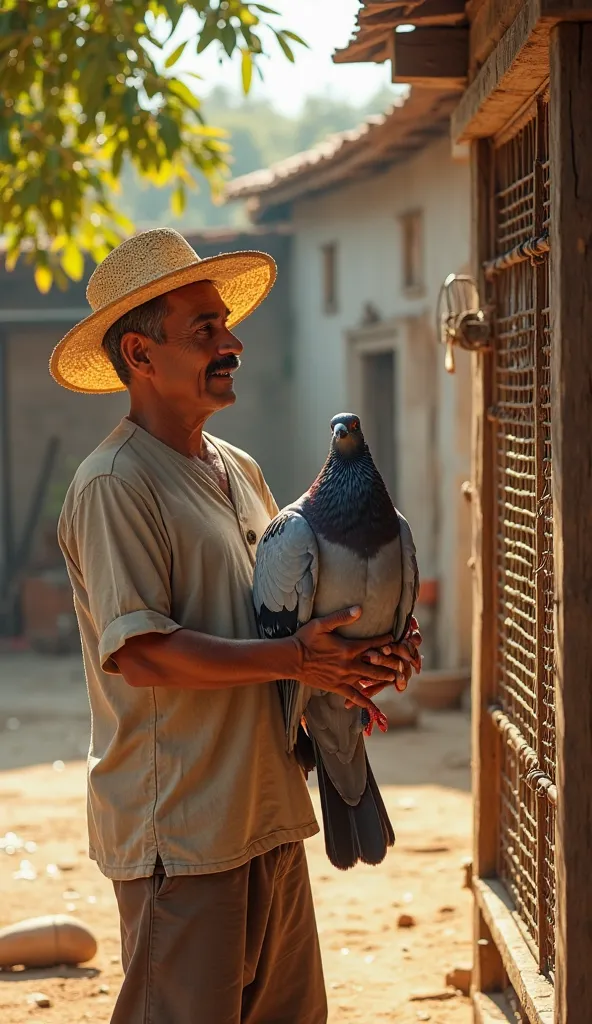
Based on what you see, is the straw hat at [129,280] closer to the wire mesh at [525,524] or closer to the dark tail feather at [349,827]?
the wire mesh at [525,524]

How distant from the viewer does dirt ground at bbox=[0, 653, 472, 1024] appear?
4188 millimetres

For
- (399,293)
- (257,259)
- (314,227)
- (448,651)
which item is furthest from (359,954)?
(314,227)

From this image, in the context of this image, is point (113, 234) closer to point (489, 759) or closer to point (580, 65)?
point (489, 759)

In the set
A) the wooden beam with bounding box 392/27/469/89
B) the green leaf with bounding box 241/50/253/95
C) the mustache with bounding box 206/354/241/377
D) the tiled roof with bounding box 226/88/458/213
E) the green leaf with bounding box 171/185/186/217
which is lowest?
the mustache with bounding box 206/354/241/377

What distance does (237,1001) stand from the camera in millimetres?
2695

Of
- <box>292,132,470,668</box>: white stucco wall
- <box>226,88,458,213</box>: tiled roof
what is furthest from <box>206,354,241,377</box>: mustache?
<box>292,132,470,668</box>: white stucco wall

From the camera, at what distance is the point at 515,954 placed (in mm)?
3066

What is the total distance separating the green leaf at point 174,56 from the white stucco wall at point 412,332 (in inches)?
180

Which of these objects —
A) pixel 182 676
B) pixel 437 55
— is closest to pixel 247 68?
pixel 437 55

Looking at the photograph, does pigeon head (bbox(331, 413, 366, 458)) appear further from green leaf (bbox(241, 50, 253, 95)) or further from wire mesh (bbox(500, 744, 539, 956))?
green leaf (bbox(241, 50, 253, 95))

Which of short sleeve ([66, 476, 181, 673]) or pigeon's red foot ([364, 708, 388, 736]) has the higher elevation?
short sleeve ([66, 476, 181, 673])

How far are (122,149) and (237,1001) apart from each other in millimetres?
3965

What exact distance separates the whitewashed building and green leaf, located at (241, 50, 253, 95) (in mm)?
3726

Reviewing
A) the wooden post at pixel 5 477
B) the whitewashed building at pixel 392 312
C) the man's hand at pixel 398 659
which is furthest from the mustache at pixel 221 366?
the wooden post at pixel 5 477
